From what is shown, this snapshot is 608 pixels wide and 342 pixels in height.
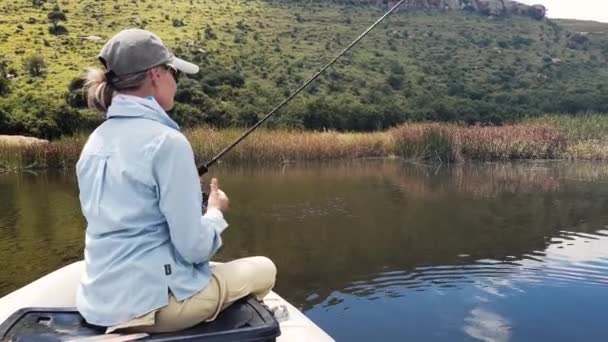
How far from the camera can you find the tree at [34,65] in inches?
1160

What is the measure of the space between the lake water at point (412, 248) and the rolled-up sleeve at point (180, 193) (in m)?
2.53

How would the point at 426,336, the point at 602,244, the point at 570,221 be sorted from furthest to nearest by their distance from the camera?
the point at 570,221, the point at 602,244, the point at 426,336

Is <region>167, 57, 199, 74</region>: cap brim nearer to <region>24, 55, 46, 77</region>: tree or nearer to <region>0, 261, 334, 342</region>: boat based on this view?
<region>0, 261, 334, 342</region>: boat

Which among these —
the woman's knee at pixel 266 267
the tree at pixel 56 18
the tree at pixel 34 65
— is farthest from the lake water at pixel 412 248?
the tree at pixel 56 18

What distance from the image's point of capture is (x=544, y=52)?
148 feet

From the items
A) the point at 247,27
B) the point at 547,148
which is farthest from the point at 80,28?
the point at 547,148

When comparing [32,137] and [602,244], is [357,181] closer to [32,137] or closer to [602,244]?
[602,244]

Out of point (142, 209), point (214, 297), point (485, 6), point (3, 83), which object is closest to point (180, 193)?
point (142, 209)

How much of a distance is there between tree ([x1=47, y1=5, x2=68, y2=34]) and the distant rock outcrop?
85.6 ft

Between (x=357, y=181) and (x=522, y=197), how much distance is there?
3.37 meters

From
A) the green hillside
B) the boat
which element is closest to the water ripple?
the boat

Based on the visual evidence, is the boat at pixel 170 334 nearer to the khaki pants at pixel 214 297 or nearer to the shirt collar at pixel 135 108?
the khaki pants at pixel 214 297

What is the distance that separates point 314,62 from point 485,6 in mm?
24168

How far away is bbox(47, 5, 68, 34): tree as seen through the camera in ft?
120
